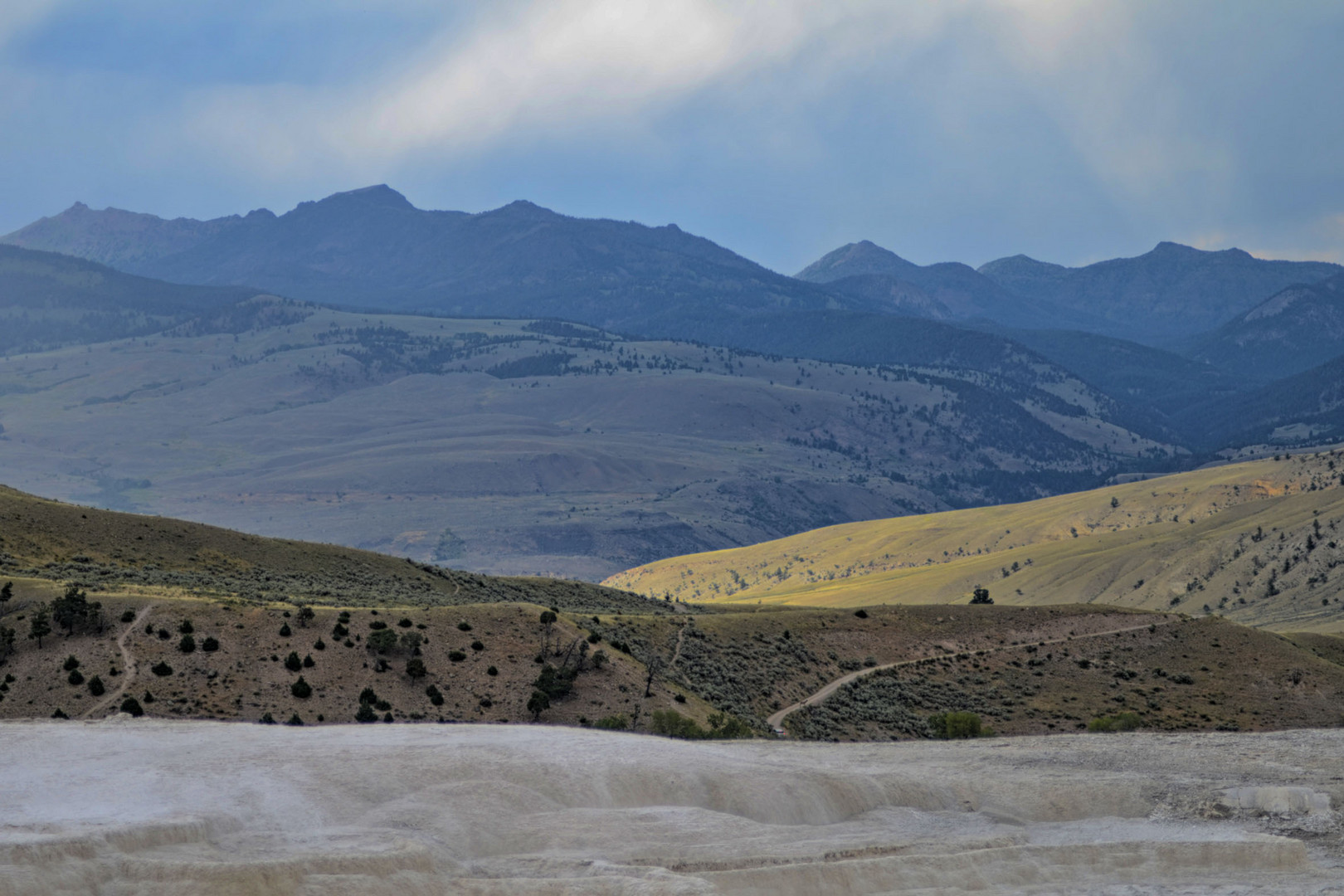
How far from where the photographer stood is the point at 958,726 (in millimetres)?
65688

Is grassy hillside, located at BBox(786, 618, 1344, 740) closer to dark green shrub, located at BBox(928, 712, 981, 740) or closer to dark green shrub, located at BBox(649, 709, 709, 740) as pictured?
dark green shrub, located at BBox(928, 712, 981, 740)

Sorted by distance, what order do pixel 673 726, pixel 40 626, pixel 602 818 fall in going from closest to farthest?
pixel 602 818 → pixel 673 726 → pixel 40 626

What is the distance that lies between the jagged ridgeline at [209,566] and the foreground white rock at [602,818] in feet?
113

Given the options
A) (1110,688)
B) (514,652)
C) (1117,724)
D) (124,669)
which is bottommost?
(1110,688)

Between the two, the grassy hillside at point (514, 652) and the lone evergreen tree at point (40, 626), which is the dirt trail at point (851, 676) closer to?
the grassy hillside at point (514, 652)

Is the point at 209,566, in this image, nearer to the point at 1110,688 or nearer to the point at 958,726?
the point at 958,726

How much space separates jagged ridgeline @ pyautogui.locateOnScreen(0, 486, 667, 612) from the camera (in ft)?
240

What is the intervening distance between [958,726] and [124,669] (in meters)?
41.6

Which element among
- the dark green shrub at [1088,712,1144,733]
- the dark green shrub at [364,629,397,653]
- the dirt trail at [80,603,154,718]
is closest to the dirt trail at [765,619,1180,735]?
the dark green shrub at [1088,712,1144,733]

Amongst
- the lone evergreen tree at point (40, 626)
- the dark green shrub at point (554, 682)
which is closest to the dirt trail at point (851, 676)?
the dark green shrub at point (554, 682)

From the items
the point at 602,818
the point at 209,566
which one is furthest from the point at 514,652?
the point at 209,566

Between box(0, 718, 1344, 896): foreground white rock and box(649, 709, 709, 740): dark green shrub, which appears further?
box(649, 709, 709, 740): dark green shrub

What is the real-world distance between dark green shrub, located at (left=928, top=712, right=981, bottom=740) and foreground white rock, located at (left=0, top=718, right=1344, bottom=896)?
23.7 metres

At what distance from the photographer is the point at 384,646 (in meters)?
59.3
